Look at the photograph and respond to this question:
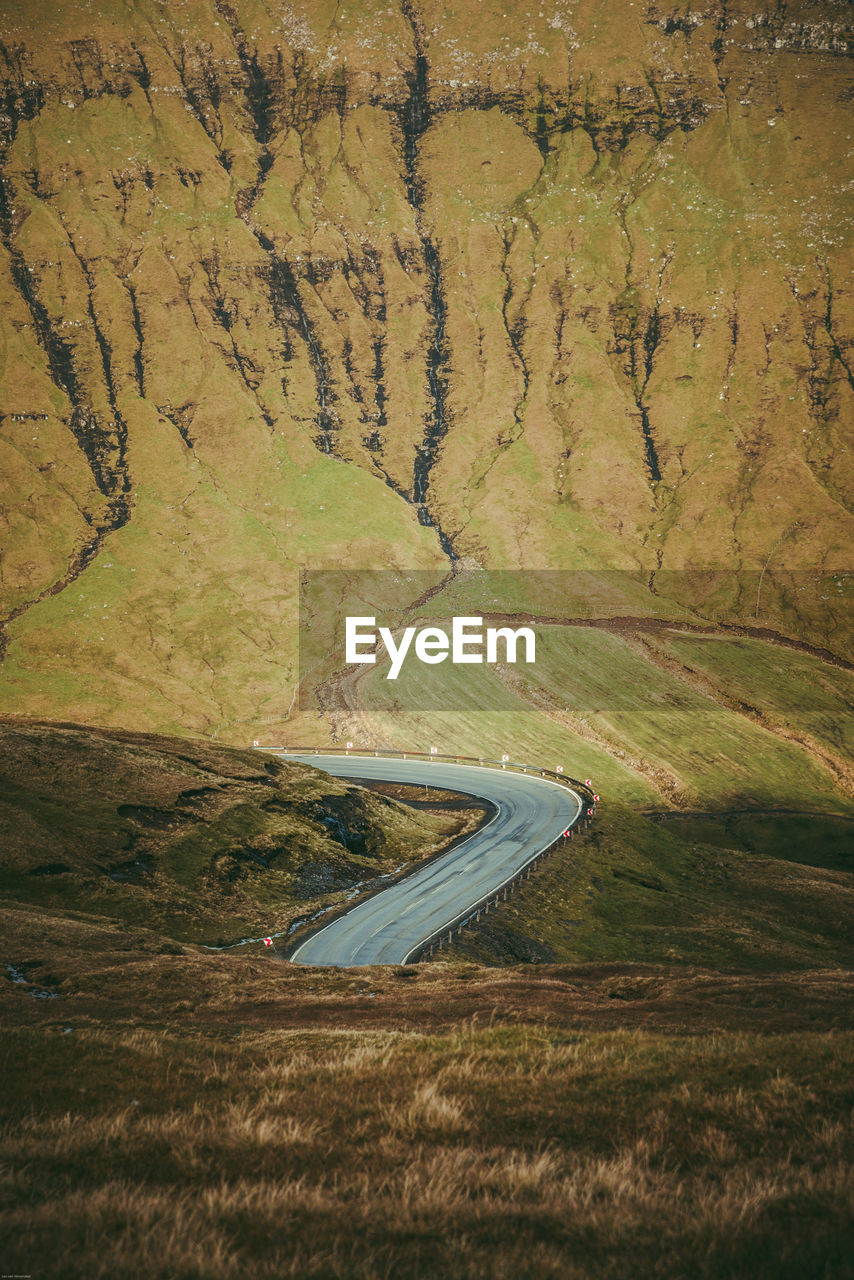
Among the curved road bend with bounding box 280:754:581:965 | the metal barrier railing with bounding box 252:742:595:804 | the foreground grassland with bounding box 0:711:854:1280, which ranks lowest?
the curved road bend with bounding box 280:754:581:965

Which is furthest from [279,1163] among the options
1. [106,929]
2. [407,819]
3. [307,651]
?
[307,651]

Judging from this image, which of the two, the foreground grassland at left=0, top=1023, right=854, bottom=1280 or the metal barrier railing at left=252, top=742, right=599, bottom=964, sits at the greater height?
the foreground grassland at left=0, top=1023, right=854, bottom=1280

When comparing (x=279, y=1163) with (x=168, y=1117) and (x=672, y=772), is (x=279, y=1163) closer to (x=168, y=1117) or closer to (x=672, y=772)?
(x=168, y=1117)

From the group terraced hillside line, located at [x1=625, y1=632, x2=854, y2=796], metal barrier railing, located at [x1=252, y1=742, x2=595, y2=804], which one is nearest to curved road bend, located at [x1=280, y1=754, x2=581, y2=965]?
metal barrier railing, located at [x1=252, y1=742, x2=595, y2=804]

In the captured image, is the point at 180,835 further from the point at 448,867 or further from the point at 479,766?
the point at 479,766

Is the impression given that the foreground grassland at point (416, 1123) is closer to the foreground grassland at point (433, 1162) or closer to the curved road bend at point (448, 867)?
the foreground grassland at point (433, 1162)
